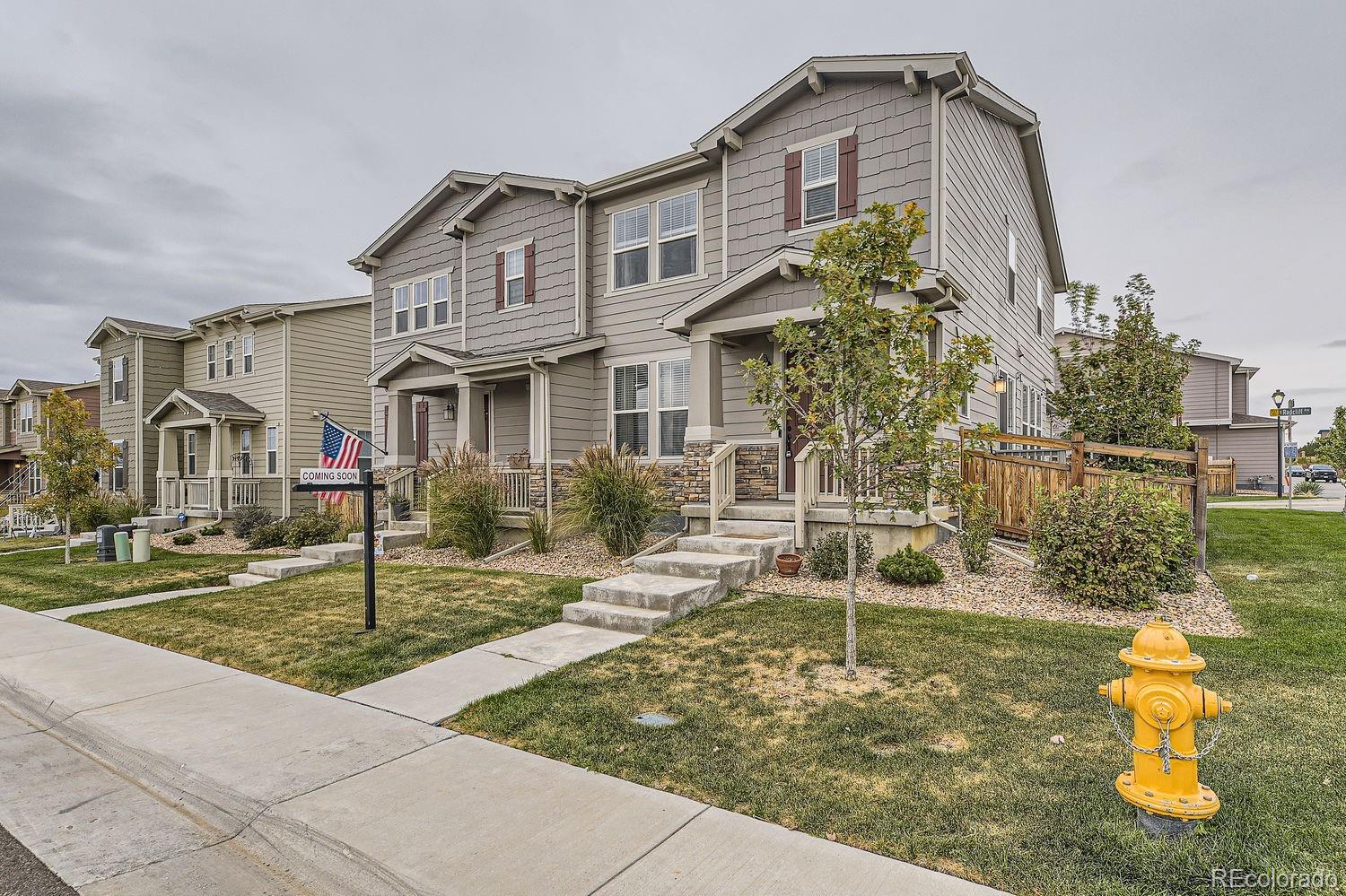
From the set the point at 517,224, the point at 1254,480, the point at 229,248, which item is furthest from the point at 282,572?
the point at 229,248

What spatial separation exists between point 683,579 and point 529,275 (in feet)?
31.5

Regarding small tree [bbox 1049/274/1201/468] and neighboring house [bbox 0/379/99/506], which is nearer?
small tree [bbox 1049/274/1201/468]

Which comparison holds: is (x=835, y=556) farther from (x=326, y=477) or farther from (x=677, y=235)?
(x=677, y=235)

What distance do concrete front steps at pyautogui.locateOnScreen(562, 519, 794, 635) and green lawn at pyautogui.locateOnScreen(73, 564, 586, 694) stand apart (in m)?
0.68

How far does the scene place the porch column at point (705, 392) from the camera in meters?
10.9

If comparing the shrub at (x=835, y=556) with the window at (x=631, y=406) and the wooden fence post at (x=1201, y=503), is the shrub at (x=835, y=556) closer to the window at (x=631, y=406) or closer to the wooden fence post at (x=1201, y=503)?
the wooden fence post at (x=1201, y=503)

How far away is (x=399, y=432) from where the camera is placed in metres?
15.9

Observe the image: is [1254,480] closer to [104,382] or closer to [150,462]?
[150,462]

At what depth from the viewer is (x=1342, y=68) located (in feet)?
39.3

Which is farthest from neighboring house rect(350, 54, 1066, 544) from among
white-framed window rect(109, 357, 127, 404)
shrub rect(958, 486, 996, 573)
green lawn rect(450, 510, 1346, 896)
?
white-framed window rect(109, 357, 127, 404)

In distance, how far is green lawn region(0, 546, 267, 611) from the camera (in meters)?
10.3

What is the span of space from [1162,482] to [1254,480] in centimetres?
2941

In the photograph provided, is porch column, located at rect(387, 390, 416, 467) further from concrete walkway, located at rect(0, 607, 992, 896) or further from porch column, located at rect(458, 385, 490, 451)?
concrete walkway, located at rect(0, 607, 992, 896)

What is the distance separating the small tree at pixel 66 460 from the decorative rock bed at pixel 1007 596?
1505 centimetres
